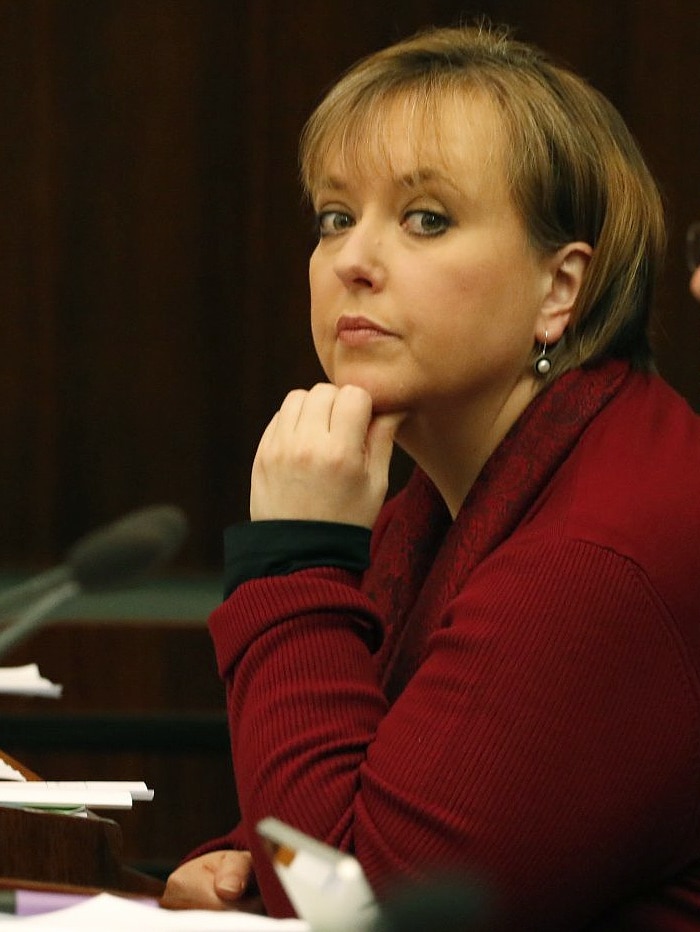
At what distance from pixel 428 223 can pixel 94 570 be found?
51 cm

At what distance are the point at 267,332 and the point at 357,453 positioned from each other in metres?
2.35

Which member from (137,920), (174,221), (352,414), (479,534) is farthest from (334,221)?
(174,221)

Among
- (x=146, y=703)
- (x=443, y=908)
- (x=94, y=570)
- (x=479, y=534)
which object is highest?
(x=443, y=908)

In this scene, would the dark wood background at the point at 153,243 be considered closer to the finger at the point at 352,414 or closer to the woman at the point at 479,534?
the woman at the point at 479,534

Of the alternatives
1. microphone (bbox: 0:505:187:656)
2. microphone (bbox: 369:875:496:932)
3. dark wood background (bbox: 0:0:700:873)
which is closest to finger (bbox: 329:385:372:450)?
microphone (bbox: 0:505:187:656)

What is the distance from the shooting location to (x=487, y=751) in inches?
45.3

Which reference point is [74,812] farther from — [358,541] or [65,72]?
[65,72]

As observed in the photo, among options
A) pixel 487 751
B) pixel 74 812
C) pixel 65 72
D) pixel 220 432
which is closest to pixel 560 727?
pixel 487 751

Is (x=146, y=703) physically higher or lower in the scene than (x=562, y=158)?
lower

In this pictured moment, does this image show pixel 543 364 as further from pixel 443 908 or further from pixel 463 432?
pixel 443 908

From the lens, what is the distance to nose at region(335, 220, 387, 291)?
1.41m

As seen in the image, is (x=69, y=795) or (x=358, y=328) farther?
(x=358, y=328)

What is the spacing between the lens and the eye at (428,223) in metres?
1.40

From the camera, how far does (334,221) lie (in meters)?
1.49
